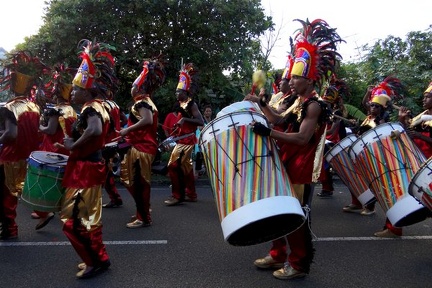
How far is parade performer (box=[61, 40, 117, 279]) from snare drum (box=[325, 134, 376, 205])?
2.69m

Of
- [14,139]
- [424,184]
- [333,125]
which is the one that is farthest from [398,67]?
[14,139]

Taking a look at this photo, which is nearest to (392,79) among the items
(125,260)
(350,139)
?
(350,139)

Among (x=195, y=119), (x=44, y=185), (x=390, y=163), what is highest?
(x=195, y=119)

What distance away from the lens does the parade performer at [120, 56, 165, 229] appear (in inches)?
207

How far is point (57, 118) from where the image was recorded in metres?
4.50

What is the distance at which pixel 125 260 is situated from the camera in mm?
4121

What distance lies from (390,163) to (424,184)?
1.10m

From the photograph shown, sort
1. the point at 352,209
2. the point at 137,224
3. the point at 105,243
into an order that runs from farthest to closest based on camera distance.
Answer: the point at 352,209, the point at 137,224, the point at 105,243

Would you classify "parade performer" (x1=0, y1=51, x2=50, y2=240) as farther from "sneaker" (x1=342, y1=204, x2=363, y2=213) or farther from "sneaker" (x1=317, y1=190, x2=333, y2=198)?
"sneaker" (x1=317, y1=190, x2=333, y2=198)

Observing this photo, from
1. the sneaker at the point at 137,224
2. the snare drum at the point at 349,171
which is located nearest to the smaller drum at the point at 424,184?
the snare drum at the point at 349,171

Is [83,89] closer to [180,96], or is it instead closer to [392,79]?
[180,96]

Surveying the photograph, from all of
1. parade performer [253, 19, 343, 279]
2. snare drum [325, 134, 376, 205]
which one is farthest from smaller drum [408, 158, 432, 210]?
snare drum [325, 134, 376, 205]

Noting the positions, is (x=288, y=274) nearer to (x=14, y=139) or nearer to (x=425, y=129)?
(x=425, y=129)

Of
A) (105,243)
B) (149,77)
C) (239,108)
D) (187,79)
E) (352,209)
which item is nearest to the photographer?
(239,108)
